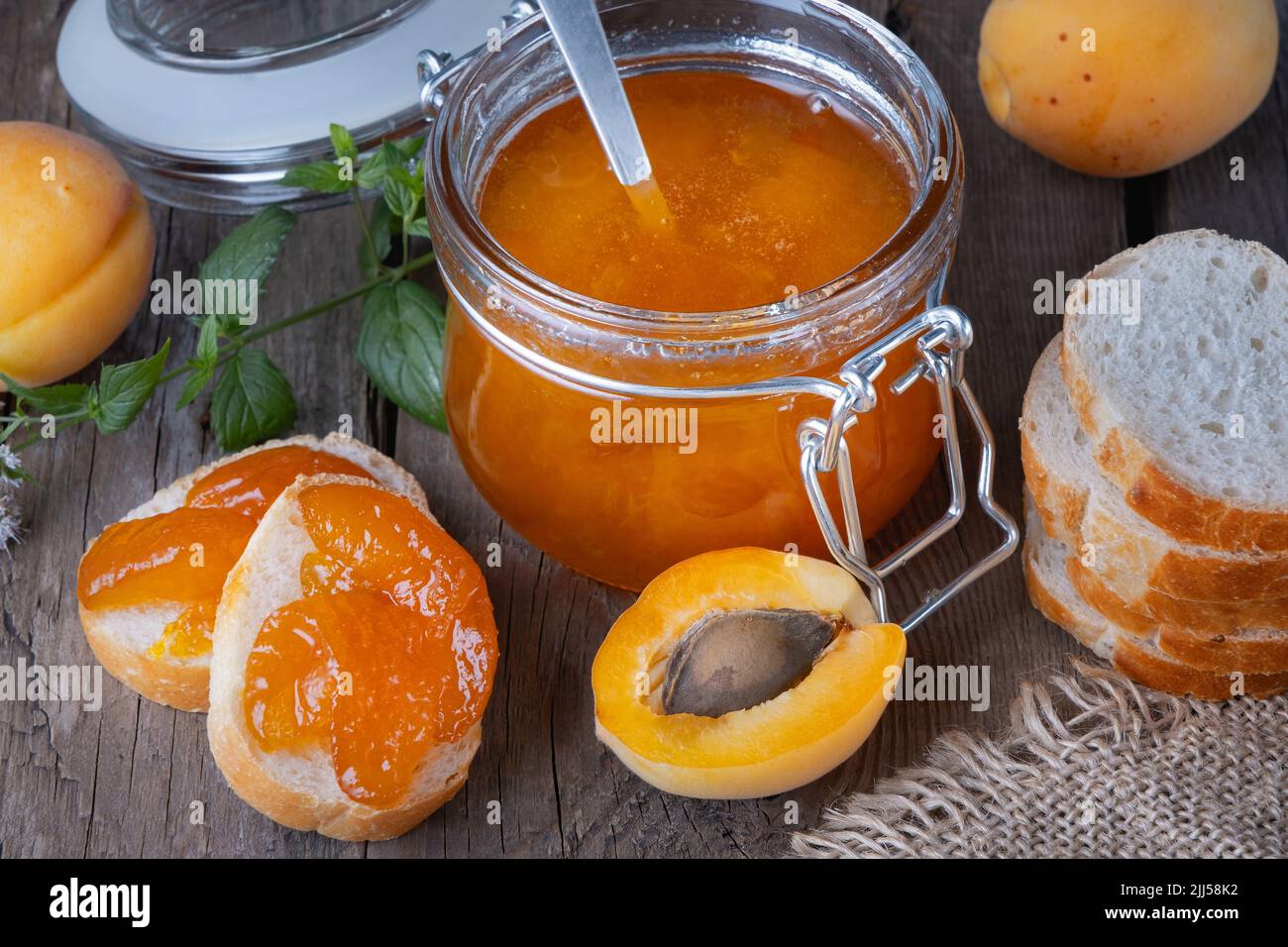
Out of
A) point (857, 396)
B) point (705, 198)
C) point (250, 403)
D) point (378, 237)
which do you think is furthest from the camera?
point (378, 237)

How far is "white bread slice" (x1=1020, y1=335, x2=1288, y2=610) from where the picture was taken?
1.82m

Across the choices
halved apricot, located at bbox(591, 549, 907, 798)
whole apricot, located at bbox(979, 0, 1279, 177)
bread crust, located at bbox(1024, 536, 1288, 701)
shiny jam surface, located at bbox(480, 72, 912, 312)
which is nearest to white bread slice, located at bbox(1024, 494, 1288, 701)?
bread crust, located at bbox(1024, 536, 1288, 701)

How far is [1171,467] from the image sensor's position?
1828 mm

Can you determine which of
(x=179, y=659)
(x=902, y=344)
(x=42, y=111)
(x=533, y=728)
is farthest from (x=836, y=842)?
(x=42, y=111)

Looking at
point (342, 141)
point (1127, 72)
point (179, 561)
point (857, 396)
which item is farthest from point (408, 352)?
point (1127, 72)

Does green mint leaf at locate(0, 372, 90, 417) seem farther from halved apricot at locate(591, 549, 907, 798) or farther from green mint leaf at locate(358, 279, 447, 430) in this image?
halved apricot at locate(591, 549, 907, 798)

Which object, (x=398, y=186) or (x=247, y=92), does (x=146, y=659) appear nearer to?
(x=398, y=186)

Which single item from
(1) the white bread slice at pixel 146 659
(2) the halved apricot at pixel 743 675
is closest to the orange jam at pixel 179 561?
(1) the white bread slice at pixel 146 659

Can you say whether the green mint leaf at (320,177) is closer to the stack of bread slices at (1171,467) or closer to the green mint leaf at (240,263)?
the green mint leaf at (240,263)

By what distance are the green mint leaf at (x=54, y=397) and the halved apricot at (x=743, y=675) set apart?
93 cm

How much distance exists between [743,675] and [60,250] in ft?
3.96

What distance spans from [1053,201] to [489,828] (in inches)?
58.6

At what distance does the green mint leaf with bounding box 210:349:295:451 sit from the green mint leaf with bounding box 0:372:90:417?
19 centimetres

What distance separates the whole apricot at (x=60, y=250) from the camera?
2.15m
